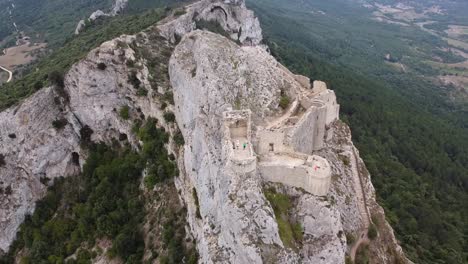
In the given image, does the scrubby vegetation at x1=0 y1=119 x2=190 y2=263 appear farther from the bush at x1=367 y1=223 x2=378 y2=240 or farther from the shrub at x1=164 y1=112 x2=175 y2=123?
the bush at x1=367 y1=223 x2=378 y2=240

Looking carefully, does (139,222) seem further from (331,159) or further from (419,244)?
(419,244)

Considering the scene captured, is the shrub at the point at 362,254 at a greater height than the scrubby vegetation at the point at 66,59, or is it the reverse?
the scrubby vegetation at the point at 66,59

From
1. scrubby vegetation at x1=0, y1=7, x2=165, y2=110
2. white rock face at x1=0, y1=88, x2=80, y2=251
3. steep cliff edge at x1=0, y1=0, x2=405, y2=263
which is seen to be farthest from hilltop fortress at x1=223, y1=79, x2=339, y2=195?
scrubby vegetation at x1=0, y1=7, x2=165, y2=110

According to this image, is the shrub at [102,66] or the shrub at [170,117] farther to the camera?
the shrub at [102,66]

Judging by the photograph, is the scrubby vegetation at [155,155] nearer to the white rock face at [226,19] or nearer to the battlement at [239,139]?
the battlement at [239,139]

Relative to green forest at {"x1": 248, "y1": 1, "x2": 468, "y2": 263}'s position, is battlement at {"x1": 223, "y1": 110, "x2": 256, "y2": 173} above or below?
above

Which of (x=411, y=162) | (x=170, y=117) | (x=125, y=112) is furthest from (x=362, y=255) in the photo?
(x=411, y=162)

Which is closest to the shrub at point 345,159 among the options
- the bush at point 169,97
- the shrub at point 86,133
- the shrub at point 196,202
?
the shrub at point 196,202
